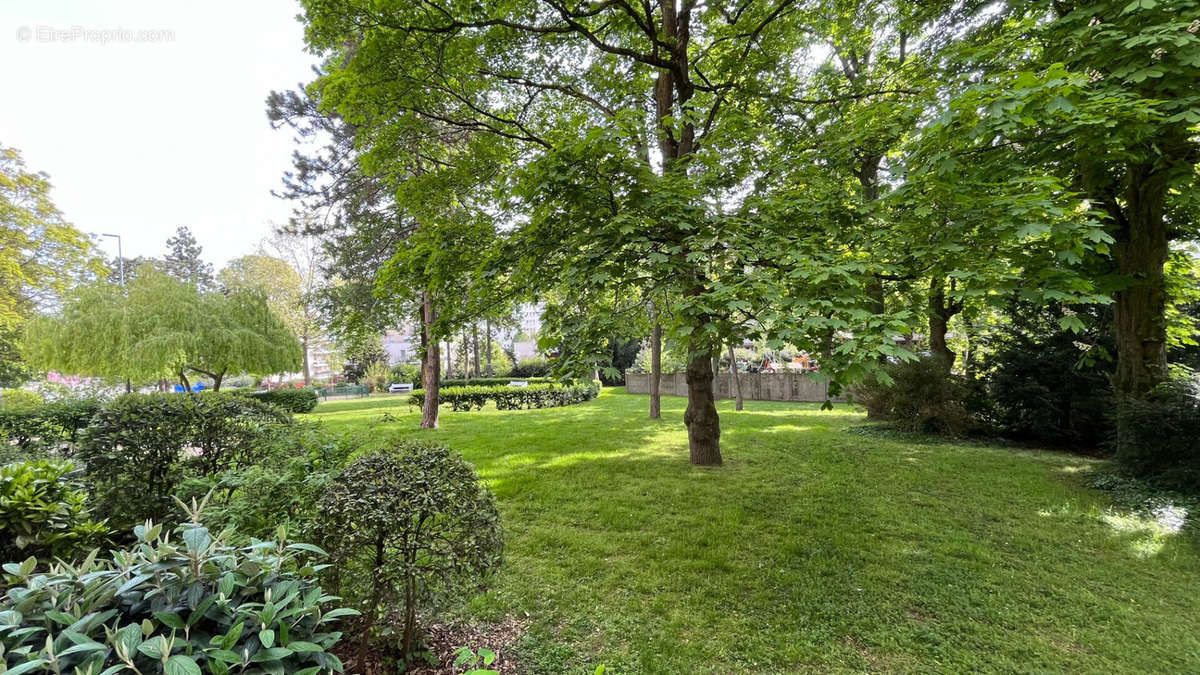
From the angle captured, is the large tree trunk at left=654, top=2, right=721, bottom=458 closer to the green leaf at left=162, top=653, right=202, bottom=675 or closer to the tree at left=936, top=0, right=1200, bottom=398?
the tree at left=936, top=0, right=1200, bottom=398

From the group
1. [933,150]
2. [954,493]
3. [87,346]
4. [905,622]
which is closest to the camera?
[905,622]

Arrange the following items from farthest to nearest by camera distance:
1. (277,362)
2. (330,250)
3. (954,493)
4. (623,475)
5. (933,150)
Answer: (277,362), (330,250), (623,475), (954,493), (933,150)

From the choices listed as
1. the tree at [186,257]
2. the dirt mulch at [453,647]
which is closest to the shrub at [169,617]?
the dirt mulch at [453,647]

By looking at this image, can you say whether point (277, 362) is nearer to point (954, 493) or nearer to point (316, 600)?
point (316, 600)

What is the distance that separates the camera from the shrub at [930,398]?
876cm

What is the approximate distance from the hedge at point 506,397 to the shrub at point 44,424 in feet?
26.1

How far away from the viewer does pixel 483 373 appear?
107ft

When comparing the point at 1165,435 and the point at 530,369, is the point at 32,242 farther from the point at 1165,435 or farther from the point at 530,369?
the point at 1165,435

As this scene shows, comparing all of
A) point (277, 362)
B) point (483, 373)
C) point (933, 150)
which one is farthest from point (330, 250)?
point (483, 373)

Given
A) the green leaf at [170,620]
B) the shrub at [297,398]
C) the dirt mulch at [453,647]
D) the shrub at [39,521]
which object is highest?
the green leaf at [170,620]

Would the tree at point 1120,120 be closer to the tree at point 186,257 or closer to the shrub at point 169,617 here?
the shrub at point 169,617

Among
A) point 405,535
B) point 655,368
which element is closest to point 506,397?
point 655,368

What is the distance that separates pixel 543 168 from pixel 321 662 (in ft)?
11.4

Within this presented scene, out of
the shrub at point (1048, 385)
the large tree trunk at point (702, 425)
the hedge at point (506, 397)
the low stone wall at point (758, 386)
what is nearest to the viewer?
the large tree trunk at point (702, 425)
